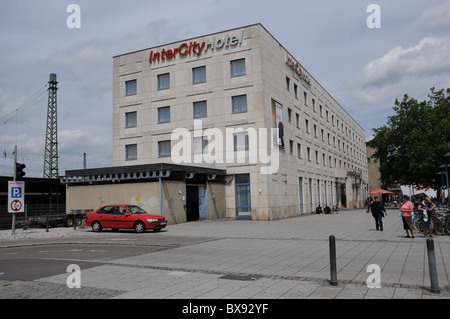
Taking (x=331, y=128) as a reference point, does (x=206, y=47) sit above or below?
above

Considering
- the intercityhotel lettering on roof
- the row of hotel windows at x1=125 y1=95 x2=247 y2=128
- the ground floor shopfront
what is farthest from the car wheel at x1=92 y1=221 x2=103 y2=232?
the intercityhotel lettering on roof

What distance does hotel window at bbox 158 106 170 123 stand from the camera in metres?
34.9

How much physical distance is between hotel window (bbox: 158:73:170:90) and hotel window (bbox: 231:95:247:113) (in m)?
6.85

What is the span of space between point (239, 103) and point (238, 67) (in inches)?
122

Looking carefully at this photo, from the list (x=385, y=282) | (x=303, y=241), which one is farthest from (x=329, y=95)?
(x=385, y=282)

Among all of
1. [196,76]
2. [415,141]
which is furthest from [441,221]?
[415,141]

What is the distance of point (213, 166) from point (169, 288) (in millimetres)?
25085

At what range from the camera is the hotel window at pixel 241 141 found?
30.9 meters

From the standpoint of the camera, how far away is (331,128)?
54.3 meters

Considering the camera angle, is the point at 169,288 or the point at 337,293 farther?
the point at 169,288

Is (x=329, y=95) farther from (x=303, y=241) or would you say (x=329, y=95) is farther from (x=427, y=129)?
(x=303, y=241)

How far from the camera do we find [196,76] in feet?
111
